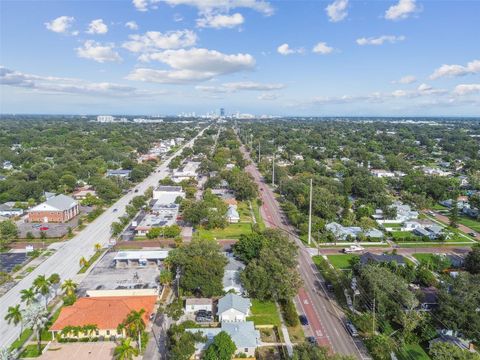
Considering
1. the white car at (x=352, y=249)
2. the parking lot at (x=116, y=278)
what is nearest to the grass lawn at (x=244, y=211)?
the white car at (x=352, y=249)

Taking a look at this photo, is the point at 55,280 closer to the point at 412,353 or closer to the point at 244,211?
the point at 412,353

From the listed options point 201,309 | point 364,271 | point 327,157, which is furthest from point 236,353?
point 327,157

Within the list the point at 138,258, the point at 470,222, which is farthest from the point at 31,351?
the point at 470,222

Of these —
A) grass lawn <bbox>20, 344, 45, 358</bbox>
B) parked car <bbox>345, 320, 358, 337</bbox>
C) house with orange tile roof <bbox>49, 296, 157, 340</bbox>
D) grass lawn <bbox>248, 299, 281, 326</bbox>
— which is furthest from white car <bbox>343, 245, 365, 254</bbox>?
grass lawn <bbox>20, 344, 45, 358</bbox>

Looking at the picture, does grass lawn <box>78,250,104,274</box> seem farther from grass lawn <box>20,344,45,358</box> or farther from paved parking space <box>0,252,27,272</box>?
grass lawn <box>20,344,45,358</box>

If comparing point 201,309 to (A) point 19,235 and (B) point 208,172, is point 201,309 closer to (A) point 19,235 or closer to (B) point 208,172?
(A) point 19,235

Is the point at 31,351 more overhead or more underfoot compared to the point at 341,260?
more overhead
